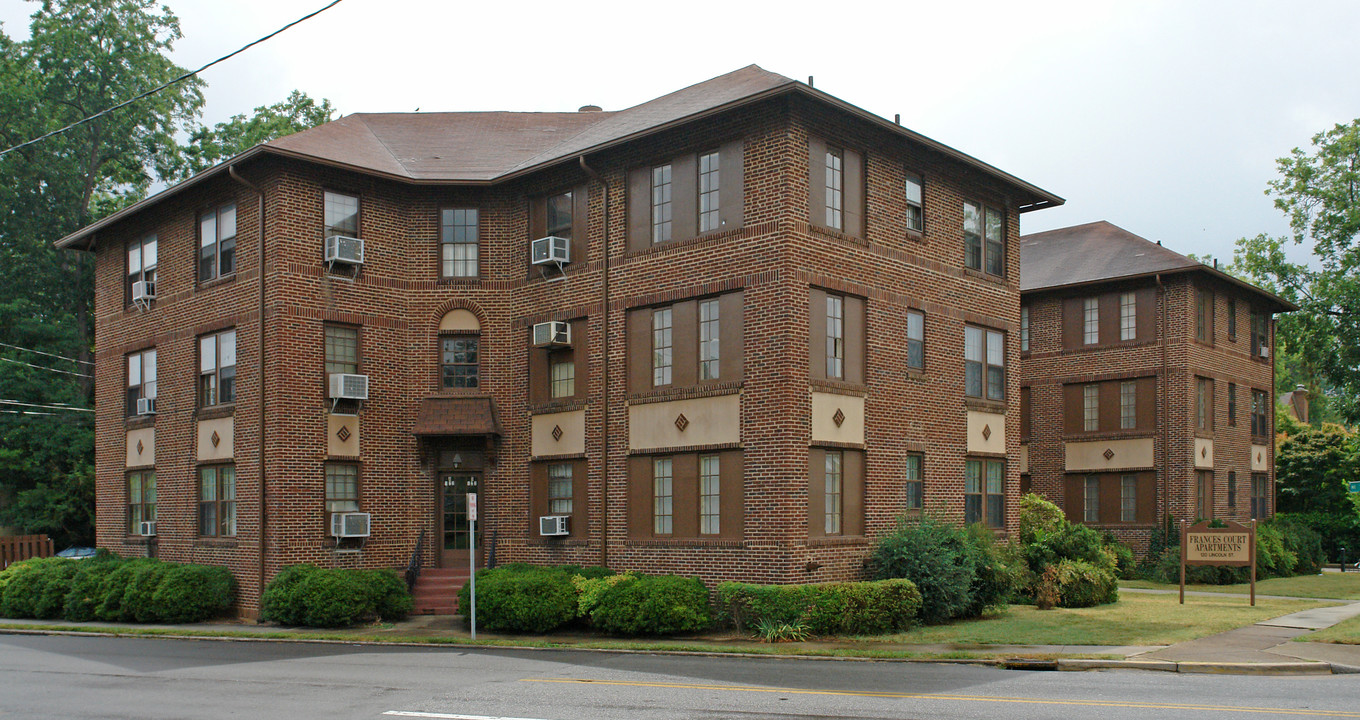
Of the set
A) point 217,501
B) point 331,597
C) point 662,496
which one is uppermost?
point 662,496

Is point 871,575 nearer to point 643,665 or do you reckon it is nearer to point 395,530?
point 643,665

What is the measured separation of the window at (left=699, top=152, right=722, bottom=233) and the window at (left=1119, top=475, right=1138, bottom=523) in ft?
61.9

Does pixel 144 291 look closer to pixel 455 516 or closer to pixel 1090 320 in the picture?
pixel 455 516

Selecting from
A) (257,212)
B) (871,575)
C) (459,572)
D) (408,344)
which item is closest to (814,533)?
(871,575)

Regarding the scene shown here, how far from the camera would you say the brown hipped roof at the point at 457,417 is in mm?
24453

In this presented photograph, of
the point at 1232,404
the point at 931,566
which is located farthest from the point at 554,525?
the point at 1232,404

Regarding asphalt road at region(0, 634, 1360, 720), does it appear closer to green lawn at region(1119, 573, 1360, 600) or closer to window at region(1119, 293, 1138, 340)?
green lawn at region(1119, 573, 1360, 600)

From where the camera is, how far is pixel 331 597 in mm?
21734

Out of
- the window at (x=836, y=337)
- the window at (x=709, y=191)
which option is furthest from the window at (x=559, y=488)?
the window at (x=836, y=337)

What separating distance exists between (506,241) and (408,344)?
3036 millimetres

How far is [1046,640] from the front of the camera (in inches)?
708

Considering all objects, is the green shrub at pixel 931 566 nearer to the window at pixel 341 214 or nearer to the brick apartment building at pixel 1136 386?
the window at pixel 341 214

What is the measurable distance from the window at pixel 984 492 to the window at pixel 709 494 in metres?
6.22

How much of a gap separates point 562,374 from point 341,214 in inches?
225
